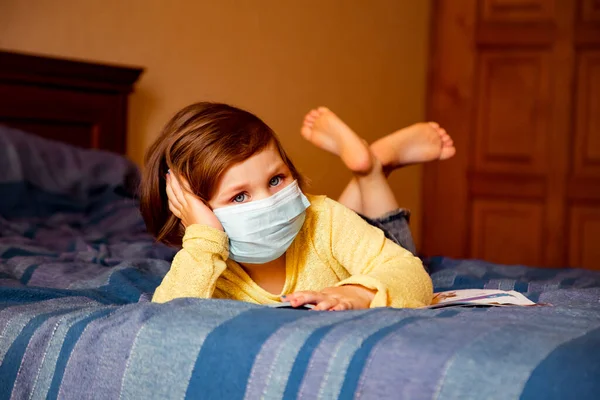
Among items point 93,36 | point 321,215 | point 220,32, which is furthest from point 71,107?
point 321,215

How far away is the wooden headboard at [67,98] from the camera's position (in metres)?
2.20

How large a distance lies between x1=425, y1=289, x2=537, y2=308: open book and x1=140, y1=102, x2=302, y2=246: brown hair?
29 cm

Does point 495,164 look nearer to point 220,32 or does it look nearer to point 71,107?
point 220,32

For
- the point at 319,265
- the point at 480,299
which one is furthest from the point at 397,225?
the point at 480,299

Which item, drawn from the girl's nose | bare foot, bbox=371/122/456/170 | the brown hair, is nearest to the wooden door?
bare foot, bbox=371/122/456/170

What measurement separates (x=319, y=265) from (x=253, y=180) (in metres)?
0.23

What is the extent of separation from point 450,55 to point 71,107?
1.94 m

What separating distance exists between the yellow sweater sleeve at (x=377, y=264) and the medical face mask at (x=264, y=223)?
0.11 metres

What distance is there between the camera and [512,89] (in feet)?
11.5

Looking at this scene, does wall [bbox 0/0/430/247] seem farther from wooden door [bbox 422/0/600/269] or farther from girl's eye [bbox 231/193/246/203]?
girl's eye [bbox 231/193/246/203]

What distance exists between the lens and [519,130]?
3.48 metres

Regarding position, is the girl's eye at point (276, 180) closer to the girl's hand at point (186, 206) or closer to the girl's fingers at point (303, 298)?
the girl's hand at point (186, 206)

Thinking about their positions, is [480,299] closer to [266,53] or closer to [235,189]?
[235,189]

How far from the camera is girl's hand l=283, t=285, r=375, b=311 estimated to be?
89 cm
